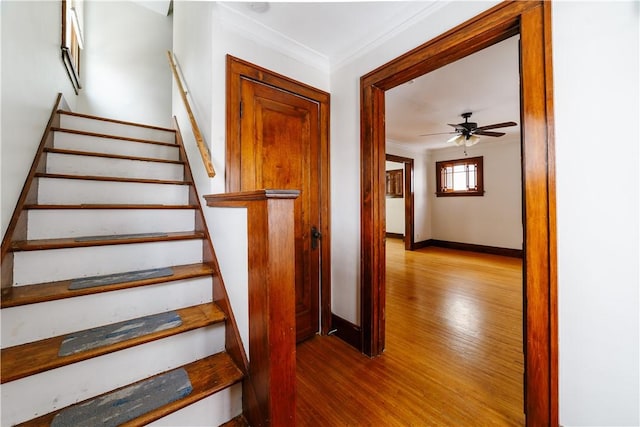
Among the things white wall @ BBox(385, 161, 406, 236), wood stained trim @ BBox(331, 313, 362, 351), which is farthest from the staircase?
white wall @ BBox(385, 161, 406, 236)

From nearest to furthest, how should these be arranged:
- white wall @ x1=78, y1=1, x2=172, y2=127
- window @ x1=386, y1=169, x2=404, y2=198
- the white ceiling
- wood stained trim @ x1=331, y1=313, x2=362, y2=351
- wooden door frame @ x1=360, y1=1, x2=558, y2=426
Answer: wooden door frame @ x1=360, y1=1, x2=558, y2=426
the white ceiling
wood stained trim @ x1=331, y1=313, x2=362, y2=351
white wall @ x1=78, y1=1, x2=172, y2=127
window @ x1=386, y1=169, x2=404, y2=198

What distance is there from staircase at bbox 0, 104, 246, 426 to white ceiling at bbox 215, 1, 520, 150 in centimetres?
154

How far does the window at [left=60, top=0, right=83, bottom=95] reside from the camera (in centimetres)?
227

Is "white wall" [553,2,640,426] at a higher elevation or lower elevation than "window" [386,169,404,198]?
lower

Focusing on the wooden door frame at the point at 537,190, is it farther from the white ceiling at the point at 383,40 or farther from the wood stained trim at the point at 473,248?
the wood stained trim at the point at 473,248

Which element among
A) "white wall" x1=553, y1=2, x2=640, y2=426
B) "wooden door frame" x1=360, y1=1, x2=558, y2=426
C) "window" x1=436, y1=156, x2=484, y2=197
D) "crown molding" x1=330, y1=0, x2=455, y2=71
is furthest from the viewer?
"window" x1=436, y1=156, x2=484, y2=197

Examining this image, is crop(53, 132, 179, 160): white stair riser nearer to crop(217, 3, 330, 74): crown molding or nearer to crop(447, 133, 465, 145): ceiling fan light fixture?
crop(217, 3, 330, 74): crown molding

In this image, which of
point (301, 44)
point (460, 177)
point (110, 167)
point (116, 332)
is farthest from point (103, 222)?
point (460, 177)

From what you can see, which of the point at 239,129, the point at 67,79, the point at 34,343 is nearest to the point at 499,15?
the point at 239,129

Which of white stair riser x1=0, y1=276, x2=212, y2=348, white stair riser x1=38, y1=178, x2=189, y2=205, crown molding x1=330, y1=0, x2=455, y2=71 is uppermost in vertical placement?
crown molding x1=330, y1=0, x2=455, y2=71

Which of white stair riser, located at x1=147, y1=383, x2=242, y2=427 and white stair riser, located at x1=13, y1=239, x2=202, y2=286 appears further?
white stair riser, located at x1=13, y1=239, x2=202, y2=286

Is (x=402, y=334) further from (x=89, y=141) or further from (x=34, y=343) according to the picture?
(x=89, y=141)

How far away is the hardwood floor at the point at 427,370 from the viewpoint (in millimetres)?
1503

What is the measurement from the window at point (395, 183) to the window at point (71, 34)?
277 inches
